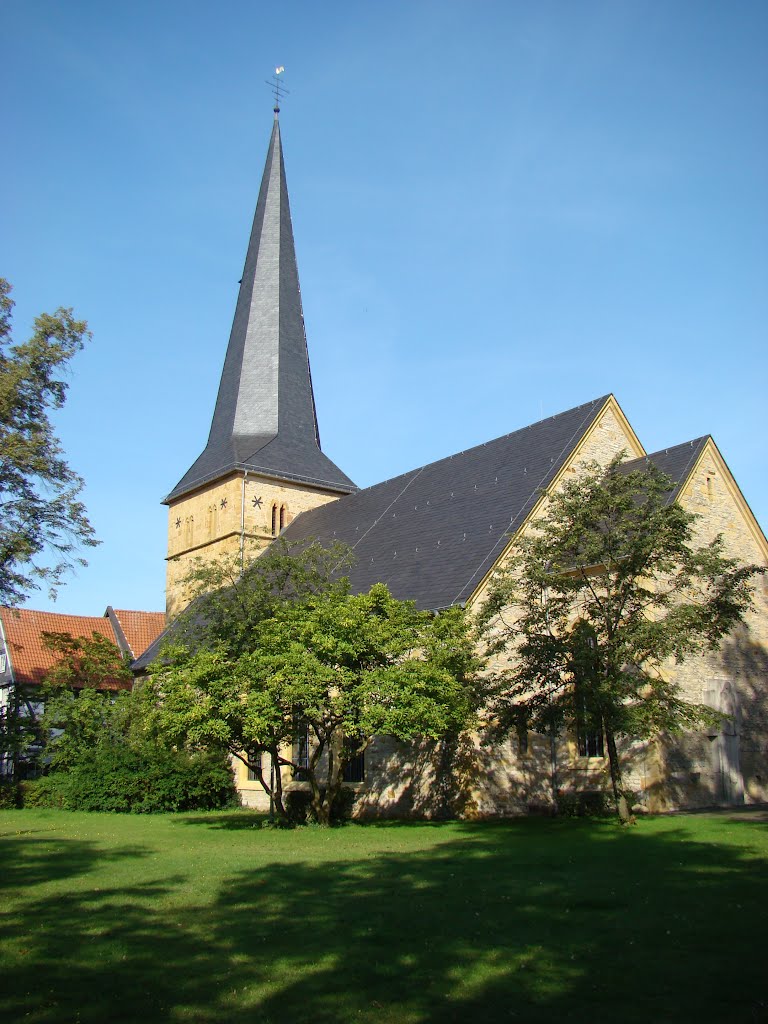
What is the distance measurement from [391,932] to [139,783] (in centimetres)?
1603

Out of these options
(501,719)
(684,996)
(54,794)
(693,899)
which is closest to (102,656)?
(54,794)

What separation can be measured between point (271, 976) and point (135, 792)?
672 inches

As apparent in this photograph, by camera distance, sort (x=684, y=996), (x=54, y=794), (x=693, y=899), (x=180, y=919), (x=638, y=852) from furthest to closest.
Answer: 1. (x=54, y=794)
2. (x=638, y=852)
3. (x=693, y=899)
4. (x=180, y=919)
5. (x=684, y=996)

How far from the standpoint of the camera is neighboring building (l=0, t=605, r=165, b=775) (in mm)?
38500

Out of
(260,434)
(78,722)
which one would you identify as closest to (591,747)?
(78,722)

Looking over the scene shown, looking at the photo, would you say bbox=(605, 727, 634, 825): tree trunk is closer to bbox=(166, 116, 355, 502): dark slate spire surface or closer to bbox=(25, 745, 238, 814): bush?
bbox=(25, 745, 238, 814): bush

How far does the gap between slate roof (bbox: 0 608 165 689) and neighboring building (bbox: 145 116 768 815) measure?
9063 mm

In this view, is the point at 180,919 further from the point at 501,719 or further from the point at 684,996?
the point at 501,719

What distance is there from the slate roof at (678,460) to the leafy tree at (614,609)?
4385 mm

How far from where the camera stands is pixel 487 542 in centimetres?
1994

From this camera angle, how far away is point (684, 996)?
5355 millimetres

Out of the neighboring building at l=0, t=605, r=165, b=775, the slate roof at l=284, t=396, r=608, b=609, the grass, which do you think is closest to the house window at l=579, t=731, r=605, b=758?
the slate roof at l=284, t=396, r=608, b=609

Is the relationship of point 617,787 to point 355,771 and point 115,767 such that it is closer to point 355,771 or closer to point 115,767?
point 355,771

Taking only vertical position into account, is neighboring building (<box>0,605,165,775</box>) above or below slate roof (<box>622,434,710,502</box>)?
above
